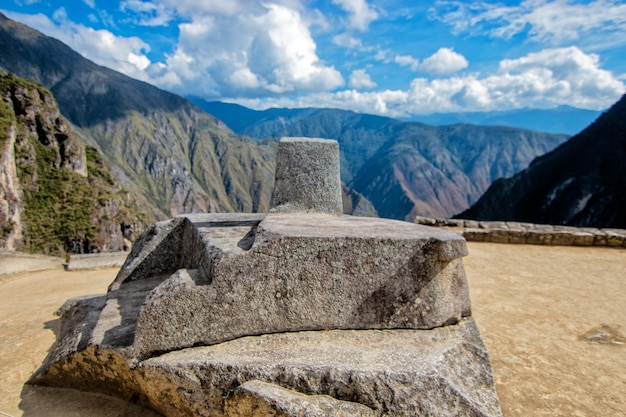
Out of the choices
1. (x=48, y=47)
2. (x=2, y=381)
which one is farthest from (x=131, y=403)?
(x=48, y=47)

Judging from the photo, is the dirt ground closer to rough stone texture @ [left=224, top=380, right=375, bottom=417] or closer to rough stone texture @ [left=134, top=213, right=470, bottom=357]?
rough stone texture @ [left=134, top=213, right=470, bottom=357]

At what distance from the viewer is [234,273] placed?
3596 mm

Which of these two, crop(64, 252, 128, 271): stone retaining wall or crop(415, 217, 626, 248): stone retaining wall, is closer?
crop(64, 252, 128, 271): stone retaining wall

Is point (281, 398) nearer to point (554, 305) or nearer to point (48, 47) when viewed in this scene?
point (554, 305)

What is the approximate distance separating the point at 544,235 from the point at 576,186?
56.3 m

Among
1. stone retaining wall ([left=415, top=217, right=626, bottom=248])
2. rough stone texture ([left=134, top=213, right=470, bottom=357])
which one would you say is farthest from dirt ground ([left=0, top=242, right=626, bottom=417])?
rough stone texture ([left=134, top=213, right=470, bottom=357])

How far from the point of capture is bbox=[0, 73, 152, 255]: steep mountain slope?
47.9 meters

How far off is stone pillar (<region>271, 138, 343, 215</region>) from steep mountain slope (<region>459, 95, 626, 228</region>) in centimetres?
5062

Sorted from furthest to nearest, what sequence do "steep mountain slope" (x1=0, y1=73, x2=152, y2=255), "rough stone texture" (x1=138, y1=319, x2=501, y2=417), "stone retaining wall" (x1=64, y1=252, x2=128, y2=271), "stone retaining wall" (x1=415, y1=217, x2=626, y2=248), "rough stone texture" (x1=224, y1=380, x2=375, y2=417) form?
"steep mountain slope" (x1=0, y1=73, x2=152, y2=255) < "stone retaining wall" (x1=415, y1=217, x2=626, y2=248) < "stone retaining wall" (x1=64, y1=252, x2=128, y2=271) < "rough stone texture" (x1=138, y1=319, x2=501, y2=417) < "rough stone texture" (x1=224, y1=380, x2=375, y2=417)

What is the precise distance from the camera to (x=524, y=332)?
5.26 m

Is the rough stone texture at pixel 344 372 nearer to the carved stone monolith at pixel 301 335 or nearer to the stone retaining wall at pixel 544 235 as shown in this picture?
the carved stone monolith at pixel 301 335

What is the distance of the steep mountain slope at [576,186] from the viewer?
51250mm

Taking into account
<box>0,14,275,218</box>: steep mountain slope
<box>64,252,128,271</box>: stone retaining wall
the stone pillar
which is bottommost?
<box>64,252,128,271</box>: stone retaining wall

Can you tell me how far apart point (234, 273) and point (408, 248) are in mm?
1657
